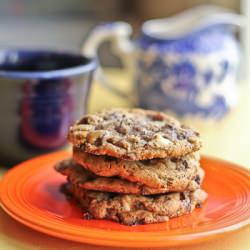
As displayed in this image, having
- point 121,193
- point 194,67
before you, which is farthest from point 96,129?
point 194,67

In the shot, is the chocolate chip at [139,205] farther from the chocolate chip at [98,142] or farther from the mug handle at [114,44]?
the mug handle at [114,44]

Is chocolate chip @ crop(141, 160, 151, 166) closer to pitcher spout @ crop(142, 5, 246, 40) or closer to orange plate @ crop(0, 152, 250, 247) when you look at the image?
orange plate @ crop(0, 152, 250, 247)

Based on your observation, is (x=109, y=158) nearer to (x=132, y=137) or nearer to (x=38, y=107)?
(x=132, y=137)

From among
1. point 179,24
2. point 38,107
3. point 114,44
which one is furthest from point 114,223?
point 179,24

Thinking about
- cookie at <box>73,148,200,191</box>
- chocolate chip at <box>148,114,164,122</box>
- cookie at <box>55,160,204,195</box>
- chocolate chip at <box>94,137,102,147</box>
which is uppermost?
chocolate chip at <box>148,114,164,122</box>

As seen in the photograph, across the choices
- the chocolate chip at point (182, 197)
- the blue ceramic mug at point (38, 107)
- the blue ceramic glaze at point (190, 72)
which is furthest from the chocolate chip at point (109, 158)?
Result: the blue ceramic glaze at point (190, 72)

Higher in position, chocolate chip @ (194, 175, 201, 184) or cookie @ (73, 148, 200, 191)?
cookie @ (73, 148, 200, 191)

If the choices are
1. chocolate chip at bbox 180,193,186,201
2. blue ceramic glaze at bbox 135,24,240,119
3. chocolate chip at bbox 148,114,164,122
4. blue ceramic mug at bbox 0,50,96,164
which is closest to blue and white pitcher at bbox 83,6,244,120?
blue ceramic glaze at bbox 135,24,240,119
